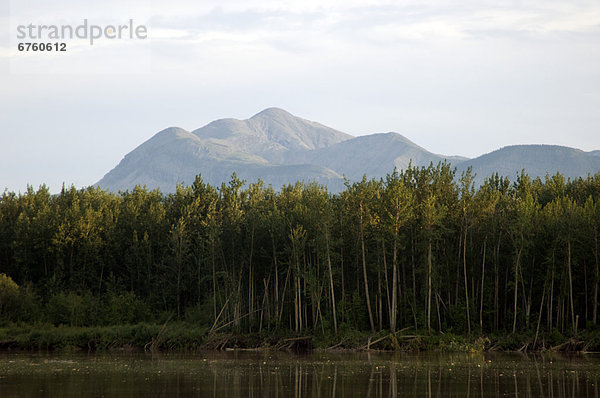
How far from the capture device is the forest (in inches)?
2211

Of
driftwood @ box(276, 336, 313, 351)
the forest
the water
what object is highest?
the forest

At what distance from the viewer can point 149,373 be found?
37.8m

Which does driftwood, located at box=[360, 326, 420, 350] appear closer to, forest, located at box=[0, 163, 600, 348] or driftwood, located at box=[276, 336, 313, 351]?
forest, located at box=[0, 163, 600, 348]

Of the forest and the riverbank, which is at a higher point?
the forest

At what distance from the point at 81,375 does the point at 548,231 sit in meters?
35.9

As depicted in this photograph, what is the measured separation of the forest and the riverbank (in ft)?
3.89

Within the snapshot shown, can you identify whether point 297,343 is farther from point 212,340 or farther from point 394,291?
point 394,291

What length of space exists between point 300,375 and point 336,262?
80.9ft

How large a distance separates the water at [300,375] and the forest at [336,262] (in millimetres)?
8508

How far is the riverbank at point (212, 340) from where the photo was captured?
→ 54.7m

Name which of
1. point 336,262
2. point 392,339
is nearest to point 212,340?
point 336,262

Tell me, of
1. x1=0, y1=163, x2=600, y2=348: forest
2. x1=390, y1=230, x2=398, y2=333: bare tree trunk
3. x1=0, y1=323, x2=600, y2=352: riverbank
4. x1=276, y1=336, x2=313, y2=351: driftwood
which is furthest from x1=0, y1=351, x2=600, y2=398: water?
x1=0, y1=163, x2=600, y2=348: forest

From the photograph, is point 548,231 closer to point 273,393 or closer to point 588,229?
point 588,229

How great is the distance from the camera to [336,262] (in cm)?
6100
